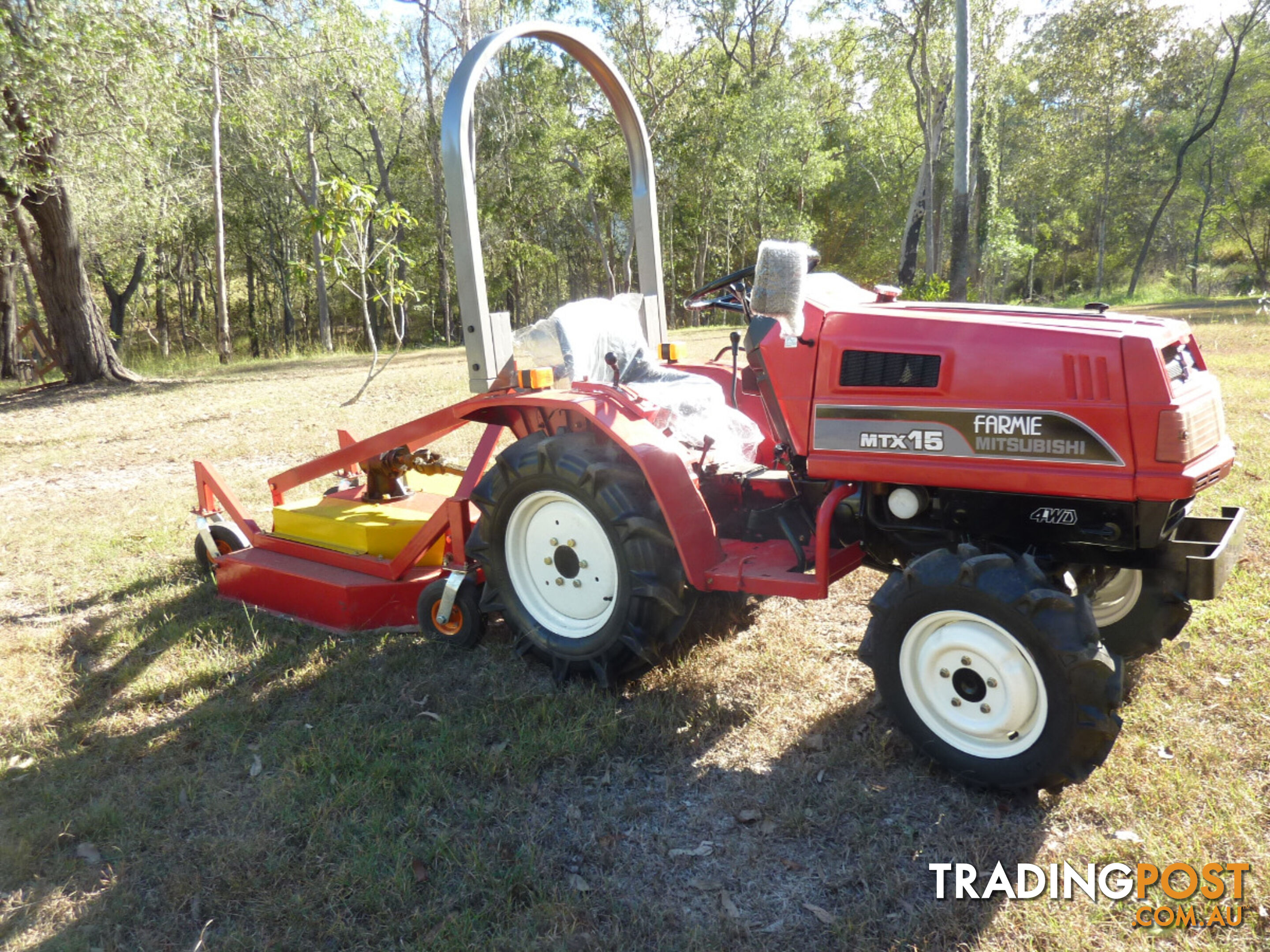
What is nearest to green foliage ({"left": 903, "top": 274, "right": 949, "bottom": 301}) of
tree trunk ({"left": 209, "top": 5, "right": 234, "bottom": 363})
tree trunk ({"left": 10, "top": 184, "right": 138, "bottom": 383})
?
tree trunk ({"left": 209, "top": 5, "right": 234, "bottom": 363})

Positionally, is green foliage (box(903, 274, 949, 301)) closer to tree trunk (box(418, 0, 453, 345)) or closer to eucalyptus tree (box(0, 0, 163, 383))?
eucalyptus tree (box(0, 0, 163, 383))

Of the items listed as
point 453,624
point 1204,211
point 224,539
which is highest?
point 1204,211

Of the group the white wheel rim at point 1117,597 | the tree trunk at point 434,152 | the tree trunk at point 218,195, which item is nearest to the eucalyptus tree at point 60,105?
the tree trunk at point 218,195

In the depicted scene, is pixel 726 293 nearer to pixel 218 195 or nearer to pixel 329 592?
pixel 329 592

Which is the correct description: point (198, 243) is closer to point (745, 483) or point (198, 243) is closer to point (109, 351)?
point (109, 351)

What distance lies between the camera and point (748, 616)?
3.86 m

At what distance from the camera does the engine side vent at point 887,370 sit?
2602 mm

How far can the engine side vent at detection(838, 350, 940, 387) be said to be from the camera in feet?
8.54

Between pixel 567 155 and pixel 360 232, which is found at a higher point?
pixel 567 155

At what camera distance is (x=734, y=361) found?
353cm

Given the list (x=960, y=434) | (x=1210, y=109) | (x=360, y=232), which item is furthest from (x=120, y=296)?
(x=1210, y=109)

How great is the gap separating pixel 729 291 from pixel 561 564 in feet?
4.25

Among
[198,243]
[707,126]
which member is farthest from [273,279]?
[707,126]

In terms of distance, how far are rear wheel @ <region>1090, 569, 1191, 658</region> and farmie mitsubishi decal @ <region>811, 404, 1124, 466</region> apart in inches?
32.8
